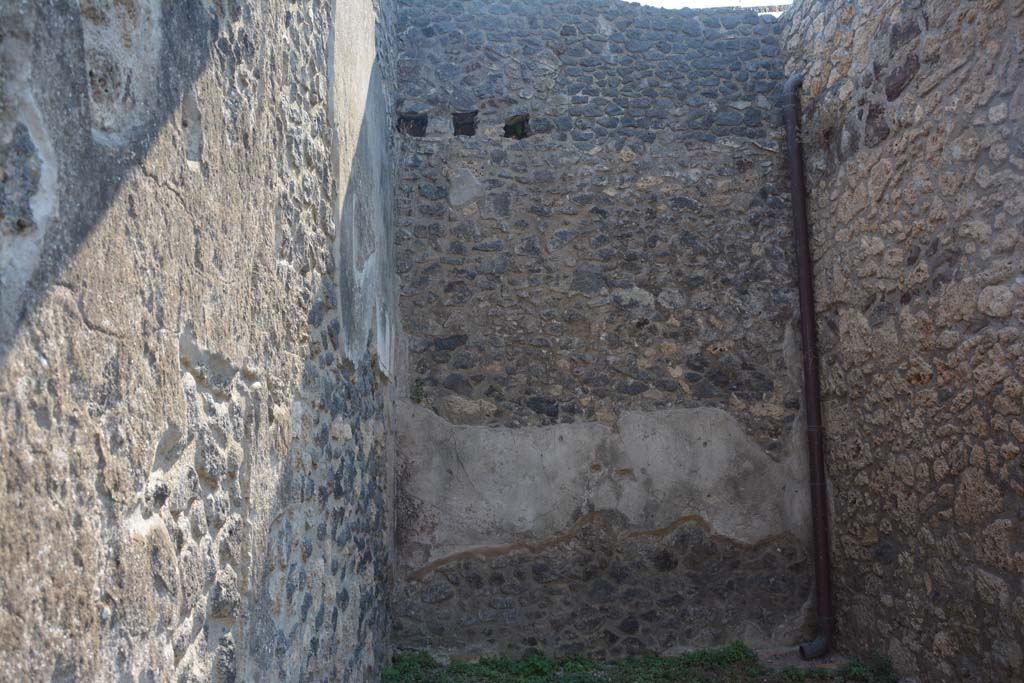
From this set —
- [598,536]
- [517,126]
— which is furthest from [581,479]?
[517,126]

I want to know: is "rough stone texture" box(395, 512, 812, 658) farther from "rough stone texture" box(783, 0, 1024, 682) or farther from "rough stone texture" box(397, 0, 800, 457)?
"rough stone texture" box(397, 0, 800, 457)

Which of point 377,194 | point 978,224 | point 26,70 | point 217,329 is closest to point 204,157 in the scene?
point 217,329

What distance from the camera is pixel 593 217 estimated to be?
17.9 feet

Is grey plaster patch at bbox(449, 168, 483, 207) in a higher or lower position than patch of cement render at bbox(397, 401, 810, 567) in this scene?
higher

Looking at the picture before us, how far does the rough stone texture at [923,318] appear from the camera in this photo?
3.51 metres

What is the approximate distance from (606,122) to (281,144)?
3327 millimetres

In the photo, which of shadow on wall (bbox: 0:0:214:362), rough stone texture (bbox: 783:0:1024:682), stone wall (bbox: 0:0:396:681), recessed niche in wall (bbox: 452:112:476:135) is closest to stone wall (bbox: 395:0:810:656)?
recessed niche in wall (bbox: 452:112:476:135)

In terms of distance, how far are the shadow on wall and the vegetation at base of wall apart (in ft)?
11.7

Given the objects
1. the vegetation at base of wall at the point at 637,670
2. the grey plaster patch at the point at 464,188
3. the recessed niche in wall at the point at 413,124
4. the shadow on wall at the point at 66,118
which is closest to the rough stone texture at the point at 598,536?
the vegetation at base of wall at the point at 637,670

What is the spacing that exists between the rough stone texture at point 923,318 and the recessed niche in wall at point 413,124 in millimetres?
2373

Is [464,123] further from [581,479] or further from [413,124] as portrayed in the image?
[581,479]

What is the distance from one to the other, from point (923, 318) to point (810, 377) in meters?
1.13

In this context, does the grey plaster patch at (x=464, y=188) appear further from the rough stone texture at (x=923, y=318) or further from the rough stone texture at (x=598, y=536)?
the rough stone texture at (x=923, y=318)

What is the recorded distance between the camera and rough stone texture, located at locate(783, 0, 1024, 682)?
11.5 feet
